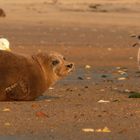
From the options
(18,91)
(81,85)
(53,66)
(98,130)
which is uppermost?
(53,66)

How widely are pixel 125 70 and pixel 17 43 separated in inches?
280

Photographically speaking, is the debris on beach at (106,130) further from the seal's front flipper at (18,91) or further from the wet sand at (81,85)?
the seal's front flipper at (18,91)

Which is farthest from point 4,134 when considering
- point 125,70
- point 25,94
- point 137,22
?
point 137,22

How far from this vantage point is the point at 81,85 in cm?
1487

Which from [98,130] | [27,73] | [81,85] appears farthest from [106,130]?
[81,85]

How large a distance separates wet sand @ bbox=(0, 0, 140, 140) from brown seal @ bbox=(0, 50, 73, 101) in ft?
0.73

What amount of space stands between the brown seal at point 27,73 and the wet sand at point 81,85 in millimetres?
221

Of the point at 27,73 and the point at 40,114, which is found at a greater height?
the point at 27,73

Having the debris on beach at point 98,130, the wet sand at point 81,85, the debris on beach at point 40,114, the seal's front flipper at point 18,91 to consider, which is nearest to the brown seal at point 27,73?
the seal's front flipper at point 18,91

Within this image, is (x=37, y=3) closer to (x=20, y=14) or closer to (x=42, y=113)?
(x=20, y=14)

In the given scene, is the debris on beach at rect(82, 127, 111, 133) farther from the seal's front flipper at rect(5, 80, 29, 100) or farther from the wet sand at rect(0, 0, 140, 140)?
the seal's front flipper at rect(5, 80, 29, 100)

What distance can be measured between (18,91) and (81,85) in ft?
10.2

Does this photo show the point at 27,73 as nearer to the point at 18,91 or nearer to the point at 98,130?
the point at 18,91

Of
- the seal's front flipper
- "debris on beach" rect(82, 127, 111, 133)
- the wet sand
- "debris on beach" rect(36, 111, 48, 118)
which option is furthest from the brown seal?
"debris on beach" rect(82, 127, 111, 133)
